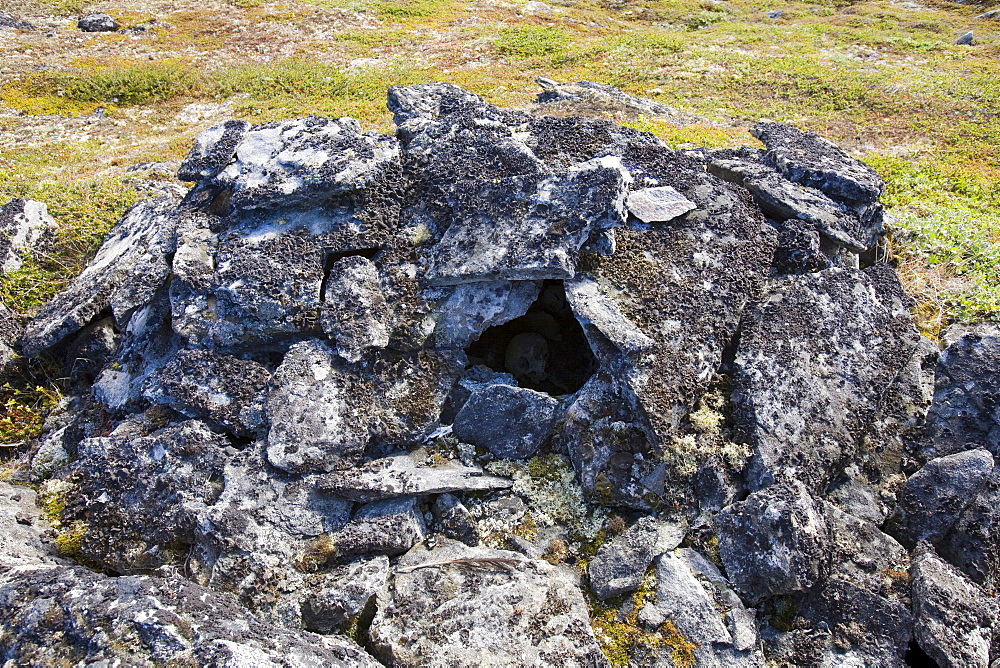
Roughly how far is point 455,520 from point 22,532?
14.9ft

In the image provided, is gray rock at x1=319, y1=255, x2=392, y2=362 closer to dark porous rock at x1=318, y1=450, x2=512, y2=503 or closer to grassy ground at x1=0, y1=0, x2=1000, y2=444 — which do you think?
dark porous rock at x1=318, y1=450, x2=512, y2=503

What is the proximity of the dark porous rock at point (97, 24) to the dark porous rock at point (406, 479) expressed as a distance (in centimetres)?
4979

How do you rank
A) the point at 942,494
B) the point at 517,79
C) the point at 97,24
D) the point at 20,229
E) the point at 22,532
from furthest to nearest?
the point at 97,24 < the point at 517,79 < the point at 20,229 < the point at 22,532 < the point at 942,494

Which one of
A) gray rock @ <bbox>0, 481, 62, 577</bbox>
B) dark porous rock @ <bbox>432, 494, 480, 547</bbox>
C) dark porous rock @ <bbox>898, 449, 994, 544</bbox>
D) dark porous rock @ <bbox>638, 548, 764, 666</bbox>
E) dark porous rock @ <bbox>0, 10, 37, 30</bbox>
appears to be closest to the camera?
dark porous rock @ <bbox>638, 548, 764, 666</bbox>

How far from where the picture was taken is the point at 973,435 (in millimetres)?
6738

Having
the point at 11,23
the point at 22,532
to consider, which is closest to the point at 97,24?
the point at 11,23

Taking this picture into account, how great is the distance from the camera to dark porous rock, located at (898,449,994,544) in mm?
6121

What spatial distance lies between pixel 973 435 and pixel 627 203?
4723mm

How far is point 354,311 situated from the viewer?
7.04m

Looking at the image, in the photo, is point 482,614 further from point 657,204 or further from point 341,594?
point 657,204

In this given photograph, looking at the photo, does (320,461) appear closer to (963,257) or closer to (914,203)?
(963,257)

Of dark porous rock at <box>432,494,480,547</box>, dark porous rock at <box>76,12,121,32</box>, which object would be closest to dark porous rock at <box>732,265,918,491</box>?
dark porous rock at <box>432,494,480,547</box>

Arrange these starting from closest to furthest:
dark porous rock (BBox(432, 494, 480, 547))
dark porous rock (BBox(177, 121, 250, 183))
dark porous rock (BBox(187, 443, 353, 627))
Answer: dark porous rock (BBox(187, 443, 353, 627)), dark porous rock (BBox(432, 494, 480, 547)), dark porous rock (BBox(177, 121, 250, 183))

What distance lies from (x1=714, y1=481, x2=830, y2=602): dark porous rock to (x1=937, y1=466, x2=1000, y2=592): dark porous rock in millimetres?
1410
